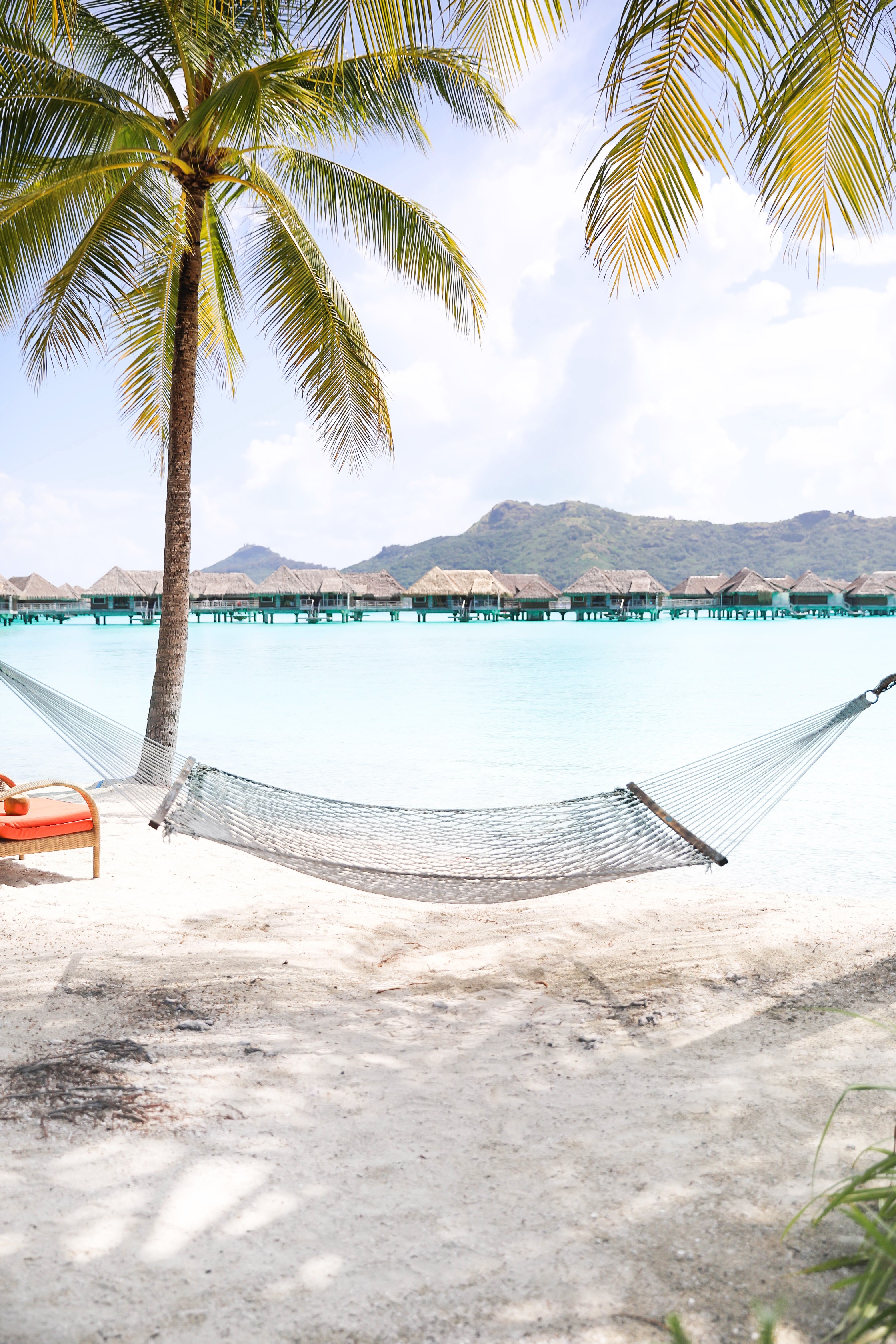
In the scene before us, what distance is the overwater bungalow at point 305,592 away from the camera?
31.3 metres

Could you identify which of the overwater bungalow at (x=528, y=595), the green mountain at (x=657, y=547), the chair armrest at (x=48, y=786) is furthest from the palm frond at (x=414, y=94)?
the green mountain at (x=657, y=547)

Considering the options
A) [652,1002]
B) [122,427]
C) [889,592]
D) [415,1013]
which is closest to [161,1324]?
[415,1013]

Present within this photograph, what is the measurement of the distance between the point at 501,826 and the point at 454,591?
29.1 m

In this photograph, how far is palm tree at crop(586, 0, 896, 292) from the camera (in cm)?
221

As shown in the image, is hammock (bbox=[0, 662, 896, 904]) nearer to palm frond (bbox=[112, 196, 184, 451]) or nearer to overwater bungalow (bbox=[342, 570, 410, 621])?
palm frond (bbox=[112, 196, 184, 451])

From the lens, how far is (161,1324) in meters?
1.00

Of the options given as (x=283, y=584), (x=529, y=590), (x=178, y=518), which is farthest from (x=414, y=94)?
(x=529, y=590)

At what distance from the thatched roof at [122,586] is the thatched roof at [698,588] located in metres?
20.3

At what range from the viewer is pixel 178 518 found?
441cm

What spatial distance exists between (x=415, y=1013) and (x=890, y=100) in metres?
2.63

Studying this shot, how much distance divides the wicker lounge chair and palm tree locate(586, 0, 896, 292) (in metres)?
2.48

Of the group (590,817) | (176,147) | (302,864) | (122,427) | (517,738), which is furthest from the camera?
(517,738)

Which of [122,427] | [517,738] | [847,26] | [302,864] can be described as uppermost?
[847,26]

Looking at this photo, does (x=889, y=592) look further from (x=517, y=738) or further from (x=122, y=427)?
(x=122, y=427)
